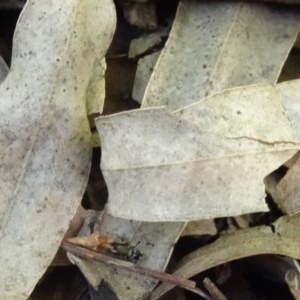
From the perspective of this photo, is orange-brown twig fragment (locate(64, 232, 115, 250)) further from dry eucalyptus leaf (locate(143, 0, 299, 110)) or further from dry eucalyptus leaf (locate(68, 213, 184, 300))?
dry eucalyptus leaf (locate(143, 0, 299, 110))

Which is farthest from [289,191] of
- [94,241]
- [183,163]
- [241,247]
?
[94,241]

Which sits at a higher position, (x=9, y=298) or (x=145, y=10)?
(x=145, y=10)

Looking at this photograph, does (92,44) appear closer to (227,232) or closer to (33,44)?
(33,44)

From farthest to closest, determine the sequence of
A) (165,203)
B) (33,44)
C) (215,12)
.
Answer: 1. (215,12)
2. (33,44)
3. (165,203)

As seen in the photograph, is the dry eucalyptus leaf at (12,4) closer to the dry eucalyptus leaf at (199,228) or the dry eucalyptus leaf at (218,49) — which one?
the dry eucalyptus leaf at (218,49)

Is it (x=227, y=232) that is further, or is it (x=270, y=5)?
(x=270, y=5)

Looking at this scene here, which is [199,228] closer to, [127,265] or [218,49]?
[127,265]

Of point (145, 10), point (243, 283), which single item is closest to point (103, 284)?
point (243, 283)

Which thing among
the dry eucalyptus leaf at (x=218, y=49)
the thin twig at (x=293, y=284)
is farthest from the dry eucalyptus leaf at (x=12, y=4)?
the thin twig at (x=293, y=284)
